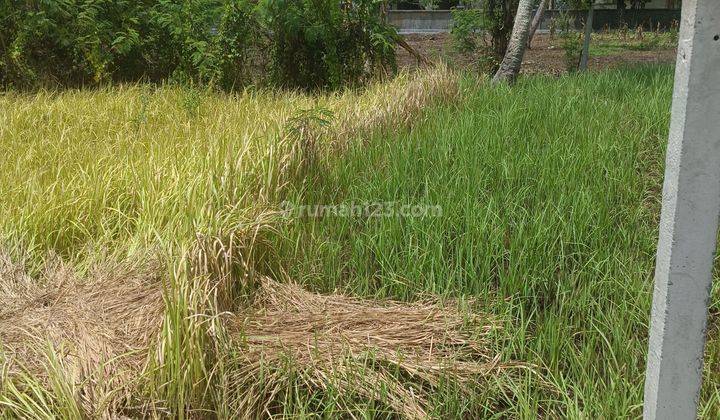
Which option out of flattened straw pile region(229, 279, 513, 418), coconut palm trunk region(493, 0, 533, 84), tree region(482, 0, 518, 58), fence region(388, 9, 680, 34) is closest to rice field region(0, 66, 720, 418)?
flattened straw pile region(229, 279, 513, 418)

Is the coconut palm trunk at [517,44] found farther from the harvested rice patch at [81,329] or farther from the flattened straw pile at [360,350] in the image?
the harvested rice patch at [81,329]

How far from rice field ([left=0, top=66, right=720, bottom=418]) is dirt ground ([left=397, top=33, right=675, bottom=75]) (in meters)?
5.09

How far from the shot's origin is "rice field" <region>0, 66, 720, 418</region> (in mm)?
1776

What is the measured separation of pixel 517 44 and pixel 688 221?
572 centimetres

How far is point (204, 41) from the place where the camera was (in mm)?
6578

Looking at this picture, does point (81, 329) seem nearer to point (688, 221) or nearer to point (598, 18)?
point (688, 221)

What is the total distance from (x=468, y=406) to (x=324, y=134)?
220 cm

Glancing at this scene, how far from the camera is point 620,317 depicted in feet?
6.71

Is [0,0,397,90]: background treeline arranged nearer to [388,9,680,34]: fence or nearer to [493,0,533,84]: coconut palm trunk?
[493,0,533,84]: coconut palm trunk

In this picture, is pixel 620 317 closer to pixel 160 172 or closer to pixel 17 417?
pixel 17 417

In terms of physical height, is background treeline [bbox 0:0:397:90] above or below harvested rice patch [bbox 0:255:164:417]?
above

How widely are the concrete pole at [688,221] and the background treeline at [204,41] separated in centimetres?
551

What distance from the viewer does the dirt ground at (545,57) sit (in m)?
9.49

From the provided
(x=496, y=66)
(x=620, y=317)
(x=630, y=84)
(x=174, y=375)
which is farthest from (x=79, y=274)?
(x=496, y=66)
